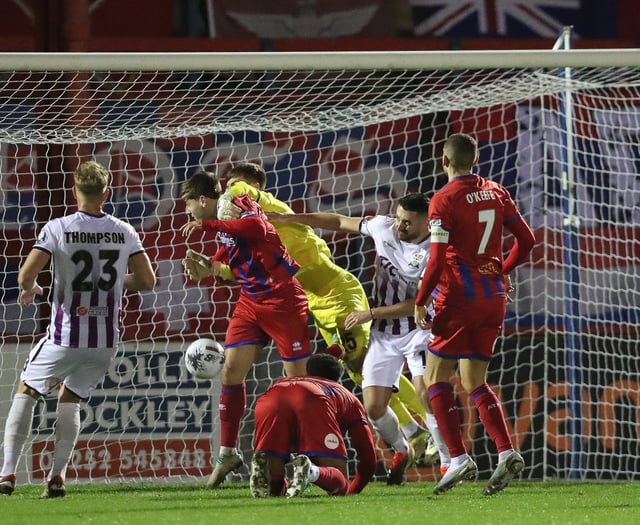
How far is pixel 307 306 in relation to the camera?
6.93m

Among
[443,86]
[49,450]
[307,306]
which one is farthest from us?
[443,86]

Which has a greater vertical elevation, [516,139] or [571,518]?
[516,139]

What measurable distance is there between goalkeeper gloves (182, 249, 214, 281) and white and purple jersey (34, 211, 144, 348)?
70 centimetres

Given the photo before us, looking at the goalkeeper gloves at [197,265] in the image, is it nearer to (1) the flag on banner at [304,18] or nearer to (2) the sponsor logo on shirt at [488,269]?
(2) the sponsor logo on shirt at [488,269]

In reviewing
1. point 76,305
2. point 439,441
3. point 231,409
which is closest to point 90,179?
point 76,305

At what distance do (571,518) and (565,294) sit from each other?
3.24m

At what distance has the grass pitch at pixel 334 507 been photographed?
508 cm

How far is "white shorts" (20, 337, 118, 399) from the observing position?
6016mm

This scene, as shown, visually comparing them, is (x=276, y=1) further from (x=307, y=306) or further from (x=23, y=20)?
(x=307, y=306)

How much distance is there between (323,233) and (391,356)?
2.16 meters

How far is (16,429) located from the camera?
20.2 feet

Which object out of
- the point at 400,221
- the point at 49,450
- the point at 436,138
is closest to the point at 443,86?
the point at 436,138

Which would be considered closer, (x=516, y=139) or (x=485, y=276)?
(x=485, y=276)

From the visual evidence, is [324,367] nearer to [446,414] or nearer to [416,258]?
[446,414]
